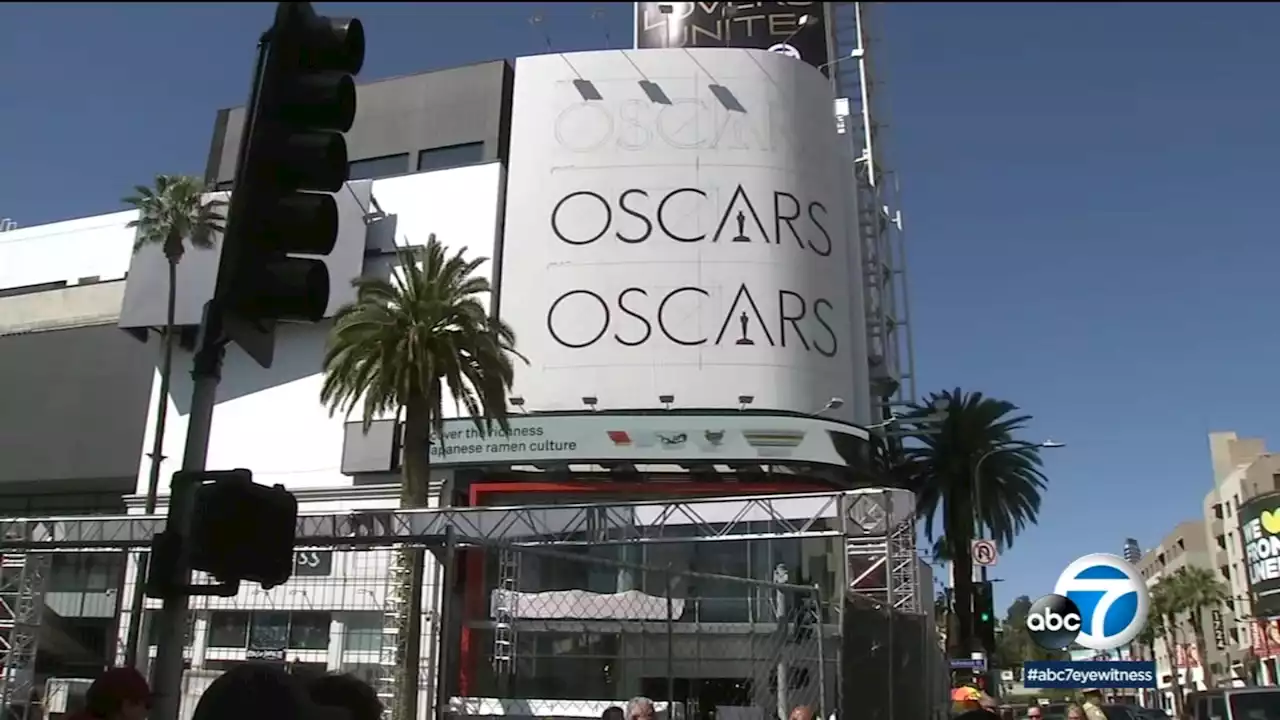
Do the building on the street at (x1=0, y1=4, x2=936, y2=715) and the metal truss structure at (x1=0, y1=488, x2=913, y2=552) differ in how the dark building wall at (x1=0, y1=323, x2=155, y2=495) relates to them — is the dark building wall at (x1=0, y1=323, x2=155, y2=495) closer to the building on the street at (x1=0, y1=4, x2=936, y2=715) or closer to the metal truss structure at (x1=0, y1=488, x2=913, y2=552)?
the building on the street at (x1=0, y1=4, x2=936, y2=715)

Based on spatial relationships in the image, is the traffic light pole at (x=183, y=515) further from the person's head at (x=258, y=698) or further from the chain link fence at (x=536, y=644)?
the person's head at (x=258, y=698)

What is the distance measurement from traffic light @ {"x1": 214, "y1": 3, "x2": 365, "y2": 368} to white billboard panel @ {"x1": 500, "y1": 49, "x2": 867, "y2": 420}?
1289 inches

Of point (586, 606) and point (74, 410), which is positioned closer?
point (586, 606)

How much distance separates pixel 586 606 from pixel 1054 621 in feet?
45.0

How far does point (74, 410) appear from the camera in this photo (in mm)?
46562

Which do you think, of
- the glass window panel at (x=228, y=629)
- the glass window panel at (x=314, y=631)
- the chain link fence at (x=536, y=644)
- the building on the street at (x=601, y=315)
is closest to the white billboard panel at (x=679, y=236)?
the building on the street at (x=601, y=315)

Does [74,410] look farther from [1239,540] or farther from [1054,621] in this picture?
[1239,540]

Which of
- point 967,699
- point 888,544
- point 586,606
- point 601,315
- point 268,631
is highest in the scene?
point 601,315

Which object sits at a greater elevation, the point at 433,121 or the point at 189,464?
the point at 433,121

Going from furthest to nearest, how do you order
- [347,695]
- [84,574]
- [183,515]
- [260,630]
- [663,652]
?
[84,574] < [663,652] < [260,630] < [183,515] < [347,695]

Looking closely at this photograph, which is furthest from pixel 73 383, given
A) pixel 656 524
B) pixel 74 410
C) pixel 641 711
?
pixel 641 711

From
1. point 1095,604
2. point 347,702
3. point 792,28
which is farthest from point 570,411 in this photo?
point 347,702

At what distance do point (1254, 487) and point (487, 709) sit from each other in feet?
254

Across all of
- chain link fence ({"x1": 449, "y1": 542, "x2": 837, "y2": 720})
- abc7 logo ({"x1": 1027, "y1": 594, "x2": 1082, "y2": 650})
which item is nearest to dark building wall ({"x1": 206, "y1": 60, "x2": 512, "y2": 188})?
chain link fence ({"x1": 449, "y1": 542, "x2": 837, "y2": 720})
